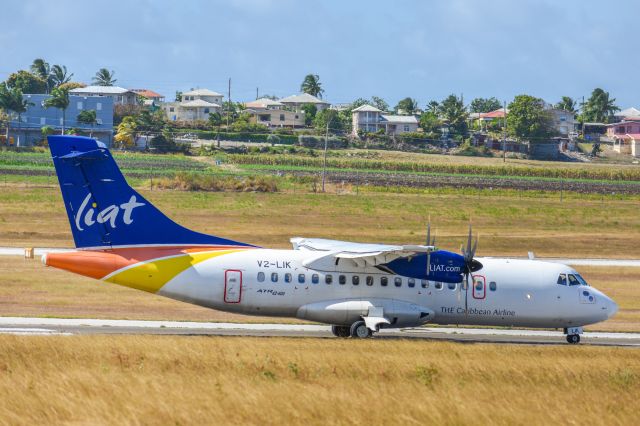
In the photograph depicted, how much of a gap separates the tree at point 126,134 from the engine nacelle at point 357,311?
115005 mm

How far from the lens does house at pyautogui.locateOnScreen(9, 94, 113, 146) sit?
147m

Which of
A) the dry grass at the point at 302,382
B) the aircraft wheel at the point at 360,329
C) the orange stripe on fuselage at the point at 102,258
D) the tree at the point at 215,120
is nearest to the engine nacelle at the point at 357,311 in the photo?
the aircraft wheel at the point at 360,329

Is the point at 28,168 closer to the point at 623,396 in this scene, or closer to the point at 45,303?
the point at 45,303

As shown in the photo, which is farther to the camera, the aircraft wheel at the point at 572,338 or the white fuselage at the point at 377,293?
the aircraft wheel at the point at 572,338

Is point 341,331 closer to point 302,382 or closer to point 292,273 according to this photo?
point 292,273

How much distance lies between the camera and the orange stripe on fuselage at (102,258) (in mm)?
33312

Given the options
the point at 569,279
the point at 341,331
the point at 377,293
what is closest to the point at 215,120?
Answer: the point at 341,331

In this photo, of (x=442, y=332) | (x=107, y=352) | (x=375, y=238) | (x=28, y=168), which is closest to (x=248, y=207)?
(x=375, y=238)

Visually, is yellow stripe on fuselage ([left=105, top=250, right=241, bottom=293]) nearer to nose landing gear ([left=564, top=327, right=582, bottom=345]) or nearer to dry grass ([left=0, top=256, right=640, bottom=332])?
dry grass ([left=0, top=256, right=640, bottom=332])

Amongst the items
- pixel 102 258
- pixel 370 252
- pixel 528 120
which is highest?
pixel 528 120

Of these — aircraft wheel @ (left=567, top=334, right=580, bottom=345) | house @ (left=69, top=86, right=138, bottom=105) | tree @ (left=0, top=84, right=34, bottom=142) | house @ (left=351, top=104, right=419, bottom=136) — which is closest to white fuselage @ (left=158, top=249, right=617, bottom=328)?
aircraft wheel @ (left=567, top=334, right=580, bottom=345)

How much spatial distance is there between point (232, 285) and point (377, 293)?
17.2 feet

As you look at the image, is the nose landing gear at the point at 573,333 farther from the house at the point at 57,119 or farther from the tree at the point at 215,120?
the tree at the point at 215,120

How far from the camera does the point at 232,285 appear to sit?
113 ft
